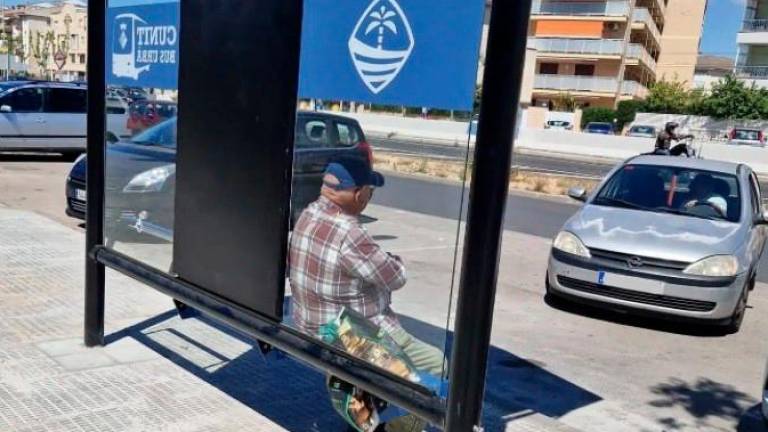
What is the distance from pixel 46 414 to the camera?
3.59 metres

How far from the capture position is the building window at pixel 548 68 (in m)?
57.0

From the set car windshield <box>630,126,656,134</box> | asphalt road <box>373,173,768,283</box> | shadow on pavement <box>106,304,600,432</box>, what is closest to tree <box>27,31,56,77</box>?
car windshield <box>630,126,656,134</box>

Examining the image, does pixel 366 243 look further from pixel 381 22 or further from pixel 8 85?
pixel 8 85

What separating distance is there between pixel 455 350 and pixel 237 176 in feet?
4.66

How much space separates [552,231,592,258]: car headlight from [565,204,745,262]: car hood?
50 millimetres

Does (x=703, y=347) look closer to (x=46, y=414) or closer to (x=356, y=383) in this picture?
(x=356, y=383)

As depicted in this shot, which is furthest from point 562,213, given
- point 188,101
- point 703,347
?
point 188,101

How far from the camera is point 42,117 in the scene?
1605 cm

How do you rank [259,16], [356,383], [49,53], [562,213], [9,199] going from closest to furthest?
[356,383], [259,16], [9,199], [562,213], [49,53]

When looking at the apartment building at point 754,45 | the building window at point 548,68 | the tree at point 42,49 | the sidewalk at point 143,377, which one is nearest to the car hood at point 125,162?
the sidewalk at point 143,377

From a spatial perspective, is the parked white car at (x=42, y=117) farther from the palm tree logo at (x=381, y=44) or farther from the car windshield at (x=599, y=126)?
the car windshield at (x=599, y=126)

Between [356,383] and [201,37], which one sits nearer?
[356,383]

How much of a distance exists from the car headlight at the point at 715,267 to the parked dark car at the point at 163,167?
422cm

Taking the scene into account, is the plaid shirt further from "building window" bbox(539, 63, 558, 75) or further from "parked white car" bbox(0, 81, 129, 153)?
"building window" bbox(539, 63, 558, 75)
